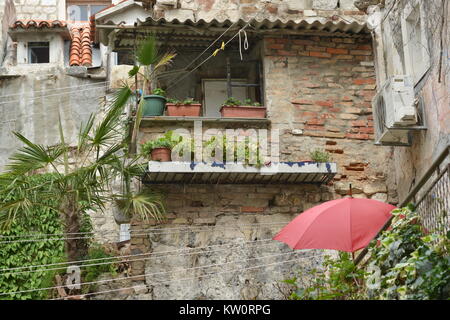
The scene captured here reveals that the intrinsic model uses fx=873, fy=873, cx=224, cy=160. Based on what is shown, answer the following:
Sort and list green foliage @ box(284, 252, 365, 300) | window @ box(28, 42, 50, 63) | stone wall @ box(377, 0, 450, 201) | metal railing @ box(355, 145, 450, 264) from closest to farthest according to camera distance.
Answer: metal railing @ box(355, 145, 450, 264) → green foliage @ box(284, 252, 365, 300) → stone wall @ box(377, 0, 450, 201) → window @ box(28, 42, 50, 63)

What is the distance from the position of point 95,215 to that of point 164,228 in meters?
5.70

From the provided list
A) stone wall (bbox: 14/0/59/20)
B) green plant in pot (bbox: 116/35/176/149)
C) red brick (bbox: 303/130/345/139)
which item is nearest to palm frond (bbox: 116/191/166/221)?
green plant in pot (bbox: 116/35/176/149)

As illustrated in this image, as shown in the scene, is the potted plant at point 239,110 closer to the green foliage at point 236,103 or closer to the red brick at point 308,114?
the green foliage at point 236,103

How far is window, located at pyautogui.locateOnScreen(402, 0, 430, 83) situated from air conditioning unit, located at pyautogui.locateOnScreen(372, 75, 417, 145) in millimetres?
370

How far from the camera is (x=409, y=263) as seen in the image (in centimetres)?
741

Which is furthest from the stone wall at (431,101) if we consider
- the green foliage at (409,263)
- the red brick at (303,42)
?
the green foliage at (409,263)

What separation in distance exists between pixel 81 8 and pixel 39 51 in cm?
350

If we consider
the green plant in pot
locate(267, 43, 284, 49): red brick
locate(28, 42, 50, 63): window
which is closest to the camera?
the green plant in pot

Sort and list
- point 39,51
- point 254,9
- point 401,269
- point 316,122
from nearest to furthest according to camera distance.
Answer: point 401,269, point 316,122, point 254,9, point 39,51

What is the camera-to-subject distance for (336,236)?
29.5ft

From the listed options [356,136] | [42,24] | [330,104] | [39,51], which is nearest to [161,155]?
[330,104]

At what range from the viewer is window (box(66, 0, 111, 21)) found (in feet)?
74.4

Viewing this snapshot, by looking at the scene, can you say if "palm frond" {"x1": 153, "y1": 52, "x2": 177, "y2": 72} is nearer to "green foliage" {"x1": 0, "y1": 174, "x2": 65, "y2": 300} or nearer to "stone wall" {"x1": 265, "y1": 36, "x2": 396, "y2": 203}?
"stone wall" {"x1": 265, "y1": 36, "x2": 396, "y2": 203}

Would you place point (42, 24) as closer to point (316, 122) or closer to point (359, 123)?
point (316, 122)
